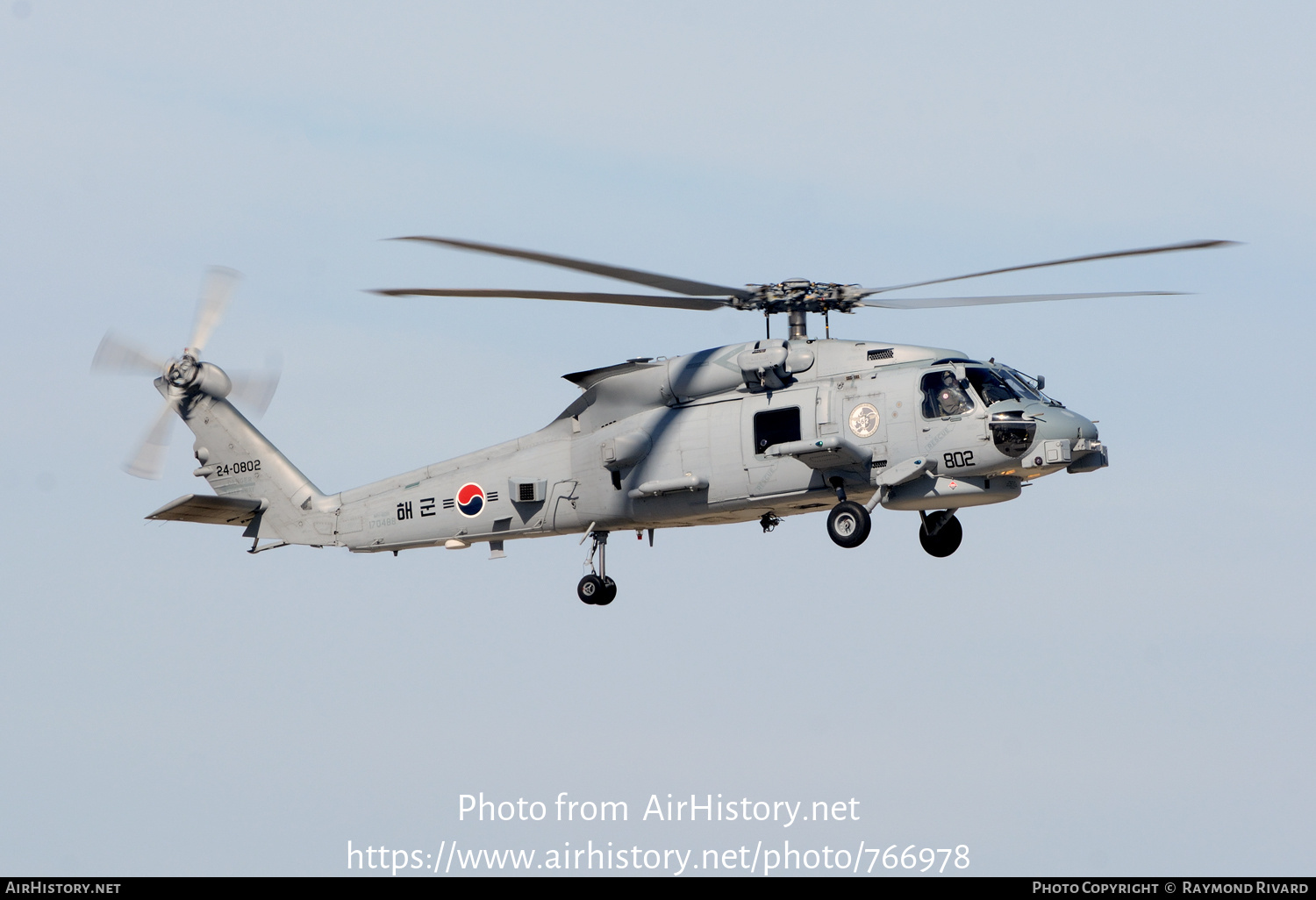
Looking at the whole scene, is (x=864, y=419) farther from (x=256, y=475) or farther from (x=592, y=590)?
(x=256, y=475)

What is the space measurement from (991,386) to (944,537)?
10.1 feet

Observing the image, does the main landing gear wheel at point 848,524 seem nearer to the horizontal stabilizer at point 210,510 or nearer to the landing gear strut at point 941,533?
the landing gear strut at point 941,533

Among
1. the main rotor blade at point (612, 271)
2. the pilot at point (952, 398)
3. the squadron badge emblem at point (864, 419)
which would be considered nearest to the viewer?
the main rotor blade at point (612, 271)

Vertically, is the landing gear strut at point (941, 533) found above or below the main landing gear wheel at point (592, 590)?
above

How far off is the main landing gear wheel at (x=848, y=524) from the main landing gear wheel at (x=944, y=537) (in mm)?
1984

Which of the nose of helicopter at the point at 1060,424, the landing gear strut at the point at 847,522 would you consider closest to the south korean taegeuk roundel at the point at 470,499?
the landing gear strut at the point at 847,522

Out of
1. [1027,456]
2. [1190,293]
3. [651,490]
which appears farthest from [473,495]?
[1190,293]

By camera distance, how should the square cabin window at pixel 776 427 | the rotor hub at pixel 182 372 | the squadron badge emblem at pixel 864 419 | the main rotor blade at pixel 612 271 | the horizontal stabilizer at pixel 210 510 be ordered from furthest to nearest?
the rotor hub at pixel 182 372 → the horizontal stabilizer at pixel 210 510 → the square cabin window at pixel 776 427 → the squadron badge emblem at pixel 864 419 → the main rotor blade at pixel 612 271

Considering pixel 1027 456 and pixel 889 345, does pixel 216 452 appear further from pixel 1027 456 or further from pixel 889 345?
pixel 1027 456

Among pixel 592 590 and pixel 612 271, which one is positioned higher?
pixel 612 271

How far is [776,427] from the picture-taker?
27.9 meters

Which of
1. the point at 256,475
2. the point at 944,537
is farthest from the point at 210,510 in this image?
the point at 944,537

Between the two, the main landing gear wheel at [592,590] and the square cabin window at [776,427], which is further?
the main landing gear wheel at [592,590]

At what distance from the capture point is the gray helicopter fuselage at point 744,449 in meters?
26.7
